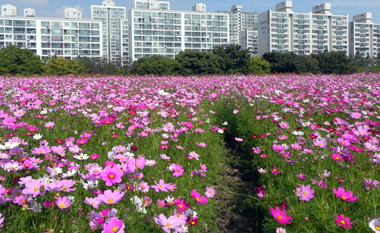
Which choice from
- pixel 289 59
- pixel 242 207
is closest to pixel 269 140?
pixel 242 207

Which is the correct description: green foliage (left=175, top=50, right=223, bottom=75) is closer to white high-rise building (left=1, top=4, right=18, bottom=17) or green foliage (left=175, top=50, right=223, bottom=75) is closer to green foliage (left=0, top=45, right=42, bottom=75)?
green foliage (left=0, top=45, right=42, bottom=75)

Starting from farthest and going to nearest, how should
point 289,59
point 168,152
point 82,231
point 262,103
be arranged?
point 289,59, point 262,103, point 168,152, point 82,231

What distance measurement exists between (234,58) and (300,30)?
7157cm

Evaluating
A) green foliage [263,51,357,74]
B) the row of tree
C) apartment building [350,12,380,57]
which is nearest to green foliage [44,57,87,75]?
the row of tree

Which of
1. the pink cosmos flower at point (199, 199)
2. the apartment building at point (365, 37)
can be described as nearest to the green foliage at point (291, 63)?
the pink cosmos flower at point (199, 199)

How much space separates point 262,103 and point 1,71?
3034 centimetres

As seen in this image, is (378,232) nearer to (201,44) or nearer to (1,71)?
(1,71)

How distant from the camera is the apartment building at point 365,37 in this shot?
352 ft

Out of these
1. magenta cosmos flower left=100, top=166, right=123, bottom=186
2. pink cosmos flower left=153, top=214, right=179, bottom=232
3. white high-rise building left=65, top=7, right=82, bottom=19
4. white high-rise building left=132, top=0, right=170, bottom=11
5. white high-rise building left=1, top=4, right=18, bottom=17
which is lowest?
pink cosmos flower left=153, top=214, right=179, bottom=232

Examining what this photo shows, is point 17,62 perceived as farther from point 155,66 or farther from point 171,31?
point 171,31

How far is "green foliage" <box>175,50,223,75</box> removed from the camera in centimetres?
3148

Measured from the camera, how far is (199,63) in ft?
103

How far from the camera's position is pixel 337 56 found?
130 feet

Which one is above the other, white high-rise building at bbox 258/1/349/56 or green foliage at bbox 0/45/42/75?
white high-rise building at bbox 258/1/349/56
